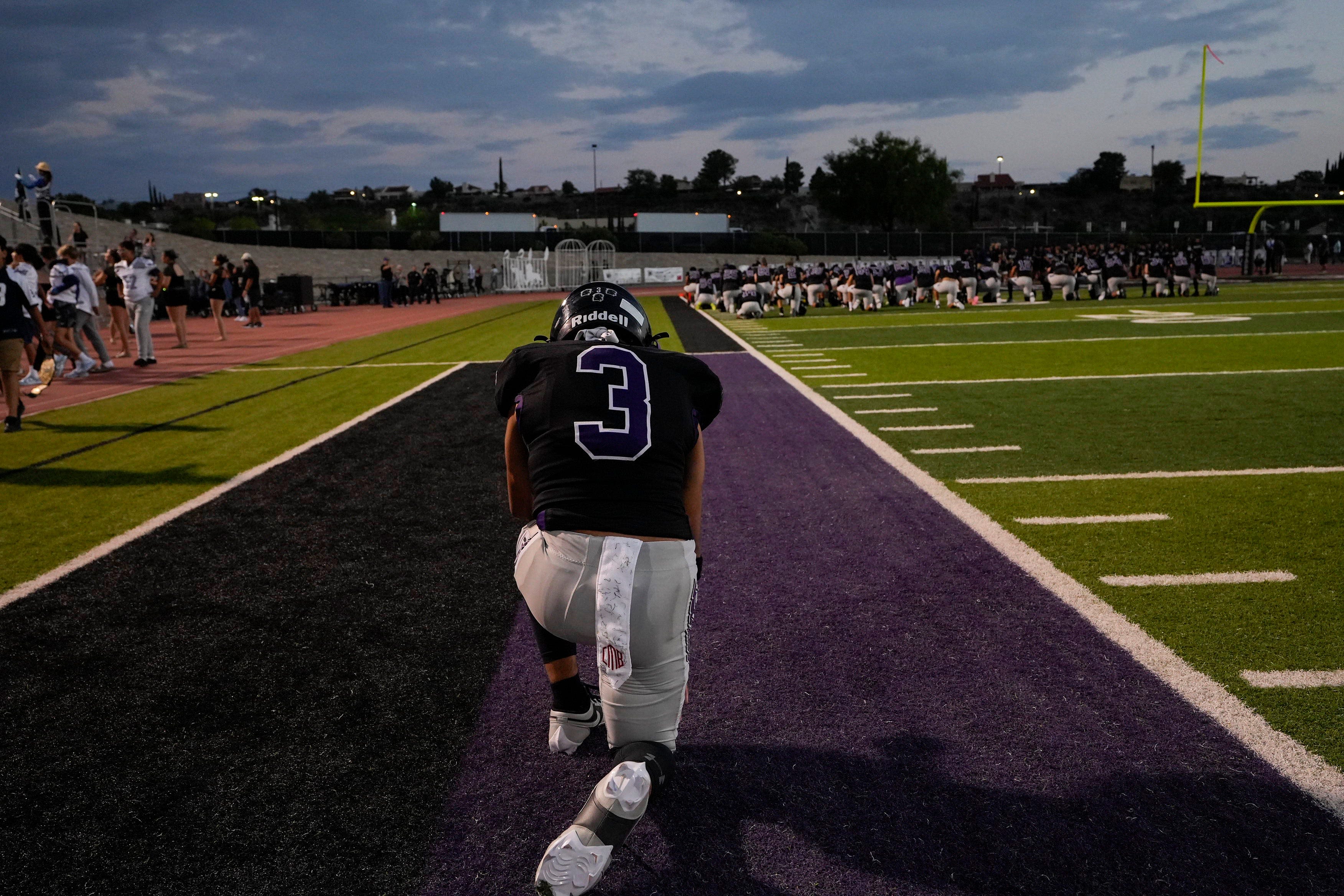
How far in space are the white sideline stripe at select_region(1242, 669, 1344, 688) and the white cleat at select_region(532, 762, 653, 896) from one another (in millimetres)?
2419

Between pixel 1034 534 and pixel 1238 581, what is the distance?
1.09 metres

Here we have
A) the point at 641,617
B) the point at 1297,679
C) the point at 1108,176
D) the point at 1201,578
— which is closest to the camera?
the point at 641,617

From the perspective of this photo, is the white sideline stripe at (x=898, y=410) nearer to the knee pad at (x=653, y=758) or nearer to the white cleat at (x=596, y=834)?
the knee pad at (x=653, y=758)

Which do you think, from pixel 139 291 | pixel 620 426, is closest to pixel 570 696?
pixel 620 426

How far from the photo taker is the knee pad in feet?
8.30

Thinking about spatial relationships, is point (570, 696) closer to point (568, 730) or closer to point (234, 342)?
point (568, 730)

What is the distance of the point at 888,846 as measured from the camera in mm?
2580

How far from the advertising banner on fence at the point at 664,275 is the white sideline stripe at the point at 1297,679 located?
5029 cm

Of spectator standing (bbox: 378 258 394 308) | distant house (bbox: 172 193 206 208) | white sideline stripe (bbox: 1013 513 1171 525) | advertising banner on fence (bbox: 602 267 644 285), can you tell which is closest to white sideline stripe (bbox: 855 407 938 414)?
white sideline stripe (bbox: 1013 513 1171 525)

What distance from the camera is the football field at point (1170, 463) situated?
12.7ft

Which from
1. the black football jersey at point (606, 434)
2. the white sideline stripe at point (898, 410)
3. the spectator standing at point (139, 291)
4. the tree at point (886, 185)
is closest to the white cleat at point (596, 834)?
the black football jersey at point (606, 434)

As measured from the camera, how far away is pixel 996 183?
152 metres

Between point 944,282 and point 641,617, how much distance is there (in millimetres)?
25876

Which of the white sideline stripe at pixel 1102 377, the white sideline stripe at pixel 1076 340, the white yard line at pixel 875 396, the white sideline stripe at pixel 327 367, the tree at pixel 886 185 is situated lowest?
the white yard line at pixel 875 396
